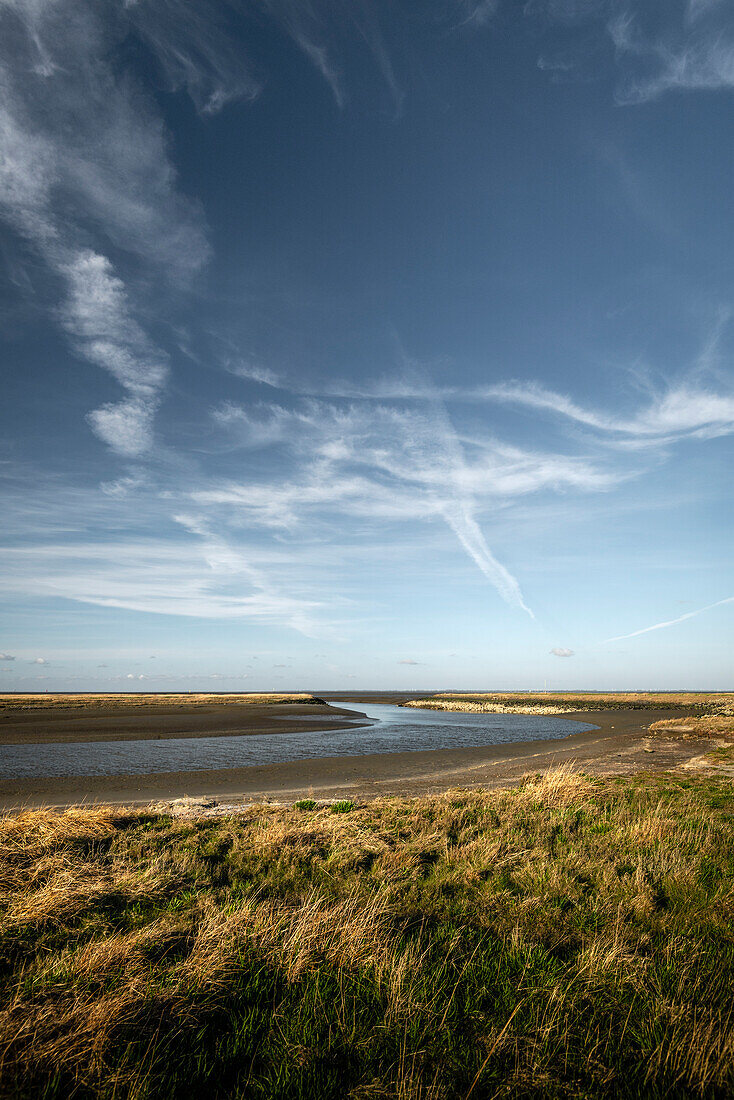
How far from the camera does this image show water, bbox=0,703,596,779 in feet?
87.8

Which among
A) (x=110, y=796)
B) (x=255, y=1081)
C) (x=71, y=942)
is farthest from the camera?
(x=110, y=796)

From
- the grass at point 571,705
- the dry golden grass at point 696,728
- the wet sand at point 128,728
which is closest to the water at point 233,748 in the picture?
the wet sand at point 128,728

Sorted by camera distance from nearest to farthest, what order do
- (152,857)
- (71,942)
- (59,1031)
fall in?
(59,1031), (71,942), (152,857)

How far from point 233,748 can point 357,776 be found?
1396 cm

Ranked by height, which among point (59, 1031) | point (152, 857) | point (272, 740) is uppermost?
point (59, 1031)

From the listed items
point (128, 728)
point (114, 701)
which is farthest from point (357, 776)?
point (114, 701)

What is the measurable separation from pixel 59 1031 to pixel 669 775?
23.5m

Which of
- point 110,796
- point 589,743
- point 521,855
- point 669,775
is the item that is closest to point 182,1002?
point 521,855

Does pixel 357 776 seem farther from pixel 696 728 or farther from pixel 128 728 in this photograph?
pixel 696 728

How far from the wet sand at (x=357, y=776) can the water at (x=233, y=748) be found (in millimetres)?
2368

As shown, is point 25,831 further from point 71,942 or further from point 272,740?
point 272,740

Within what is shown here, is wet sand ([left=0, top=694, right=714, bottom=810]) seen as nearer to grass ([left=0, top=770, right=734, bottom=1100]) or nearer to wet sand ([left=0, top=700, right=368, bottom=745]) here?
grass ([left=0, top=770, right=734, bottom=1100])

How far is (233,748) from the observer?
117 feet

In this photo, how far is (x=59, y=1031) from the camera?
13.8ft
